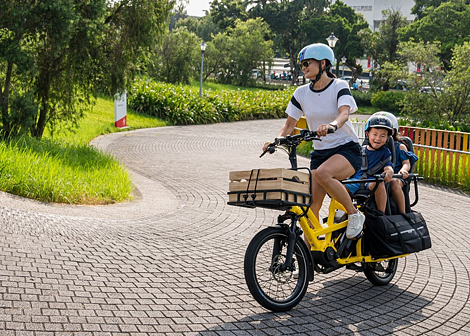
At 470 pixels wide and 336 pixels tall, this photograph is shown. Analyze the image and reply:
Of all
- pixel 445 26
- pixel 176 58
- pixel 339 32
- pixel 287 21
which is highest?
pixel 287 21

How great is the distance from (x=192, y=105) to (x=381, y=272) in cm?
2396

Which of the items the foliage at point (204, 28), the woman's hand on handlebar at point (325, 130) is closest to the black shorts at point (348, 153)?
the woman's hand on handlebar at point (325, 130)

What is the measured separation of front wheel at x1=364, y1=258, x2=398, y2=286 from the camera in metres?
5.62

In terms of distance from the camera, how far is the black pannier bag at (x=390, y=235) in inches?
211

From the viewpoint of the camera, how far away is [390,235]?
5.36 metres

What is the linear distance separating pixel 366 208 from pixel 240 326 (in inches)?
69.7

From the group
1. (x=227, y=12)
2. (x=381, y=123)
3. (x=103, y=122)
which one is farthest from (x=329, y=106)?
(x=227, y=12)

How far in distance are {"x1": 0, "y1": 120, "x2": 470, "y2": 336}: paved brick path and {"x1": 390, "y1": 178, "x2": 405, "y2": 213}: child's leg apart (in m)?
0.78

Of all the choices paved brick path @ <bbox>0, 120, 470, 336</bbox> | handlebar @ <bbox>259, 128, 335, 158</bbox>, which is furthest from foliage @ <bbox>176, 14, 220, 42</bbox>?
handlebar @ <bbox>259, 128, 335, 158</bbox>

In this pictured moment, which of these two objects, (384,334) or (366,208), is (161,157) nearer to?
(366,208)

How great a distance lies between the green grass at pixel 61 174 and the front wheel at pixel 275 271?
504 centimetres

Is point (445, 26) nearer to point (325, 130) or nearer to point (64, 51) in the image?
point (64, 51)

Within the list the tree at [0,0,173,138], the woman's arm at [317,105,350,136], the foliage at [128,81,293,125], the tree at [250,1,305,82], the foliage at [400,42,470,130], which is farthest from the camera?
the tree at [250,1,305,82]

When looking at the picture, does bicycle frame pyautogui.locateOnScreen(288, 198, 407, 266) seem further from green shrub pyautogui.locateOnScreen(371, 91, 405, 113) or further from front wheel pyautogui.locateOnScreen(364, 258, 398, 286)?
green shrub pyautogui.locateOnScreen(371, 91, 405, 113)
